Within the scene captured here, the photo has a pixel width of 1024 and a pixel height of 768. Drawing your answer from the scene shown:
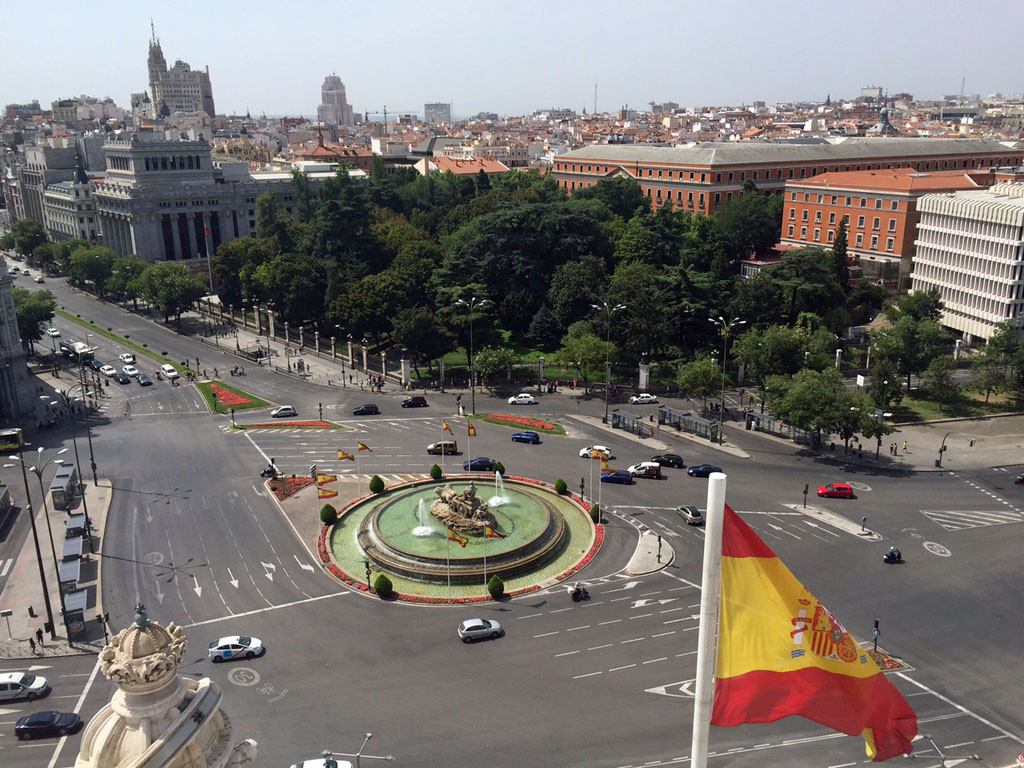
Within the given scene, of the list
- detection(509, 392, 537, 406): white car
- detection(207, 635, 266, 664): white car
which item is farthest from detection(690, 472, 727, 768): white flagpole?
detection(509, 392, 537, 406): white car

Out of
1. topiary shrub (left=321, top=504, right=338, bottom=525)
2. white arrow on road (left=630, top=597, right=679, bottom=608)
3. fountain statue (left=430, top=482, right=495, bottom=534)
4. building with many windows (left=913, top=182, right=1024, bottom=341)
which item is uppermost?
building with many windows (left=913, top=182, right=1024, bottom=341)

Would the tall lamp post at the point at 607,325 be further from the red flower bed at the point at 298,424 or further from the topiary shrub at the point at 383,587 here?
the topiary shrub at the point at 383,587

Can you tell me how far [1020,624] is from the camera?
39188 millimetres

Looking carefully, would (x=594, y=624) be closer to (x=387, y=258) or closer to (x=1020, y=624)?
(x=1020, y=624)

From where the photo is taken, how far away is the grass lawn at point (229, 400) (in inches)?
2967

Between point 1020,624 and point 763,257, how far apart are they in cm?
8453

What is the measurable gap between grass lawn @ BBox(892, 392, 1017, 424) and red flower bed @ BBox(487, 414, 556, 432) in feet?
98.7

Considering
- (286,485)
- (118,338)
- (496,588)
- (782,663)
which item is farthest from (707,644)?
(118,338)

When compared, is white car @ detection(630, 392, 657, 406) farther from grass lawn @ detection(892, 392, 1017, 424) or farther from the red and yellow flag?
the red and yellow flag

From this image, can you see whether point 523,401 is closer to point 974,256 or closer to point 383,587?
point 383,587

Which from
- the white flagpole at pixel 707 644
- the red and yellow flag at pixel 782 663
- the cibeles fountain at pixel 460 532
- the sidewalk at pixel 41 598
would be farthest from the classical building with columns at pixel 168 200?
the white flagpole at pixel 707 644

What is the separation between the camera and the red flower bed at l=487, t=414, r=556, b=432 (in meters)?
69.1

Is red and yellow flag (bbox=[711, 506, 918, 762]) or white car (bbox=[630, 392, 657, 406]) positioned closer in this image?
red and yellow flag (bbox=[711, 506, 918, 762])

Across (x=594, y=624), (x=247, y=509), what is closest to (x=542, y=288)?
(x=247, y=509)
